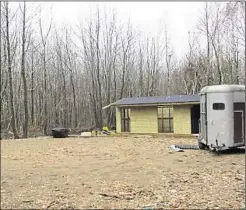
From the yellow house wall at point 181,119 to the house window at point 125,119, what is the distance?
2.41 metres

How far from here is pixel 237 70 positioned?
A: 5914 mm

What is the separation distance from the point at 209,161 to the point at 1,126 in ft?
16.9

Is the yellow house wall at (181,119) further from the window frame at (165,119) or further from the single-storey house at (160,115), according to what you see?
the window frame at (165,119)

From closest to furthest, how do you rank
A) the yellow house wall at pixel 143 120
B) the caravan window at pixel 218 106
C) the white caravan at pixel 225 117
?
the white caravan at pixel 225 117 → the caravan window at pixel 218 106 → the yellow house wall at pixel 143 120

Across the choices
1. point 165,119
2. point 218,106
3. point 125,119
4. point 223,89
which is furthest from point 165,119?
point 223,89

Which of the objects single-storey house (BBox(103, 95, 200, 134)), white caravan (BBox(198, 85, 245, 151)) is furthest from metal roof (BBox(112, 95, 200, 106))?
white caravan (BBox(198, 85, 245, 151))

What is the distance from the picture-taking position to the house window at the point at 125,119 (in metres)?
14.8

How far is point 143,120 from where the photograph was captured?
14.1 metres

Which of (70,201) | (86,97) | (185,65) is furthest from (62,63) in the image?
(70,201)

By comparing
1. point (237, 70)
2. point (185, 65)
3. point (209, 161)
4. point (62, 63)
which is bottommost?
point (209, 161)

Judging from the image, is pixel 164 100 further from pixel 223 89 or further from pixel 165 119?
pixel 223 89

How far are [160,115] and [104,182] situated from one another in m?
10.0

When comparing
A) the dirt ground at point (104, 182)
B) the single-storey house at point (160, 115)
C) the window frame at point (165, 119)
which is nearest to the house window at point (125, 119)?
the single-storey house at point (160, 115)

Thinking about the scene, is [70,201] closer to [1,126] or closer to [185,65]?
[1,126]
